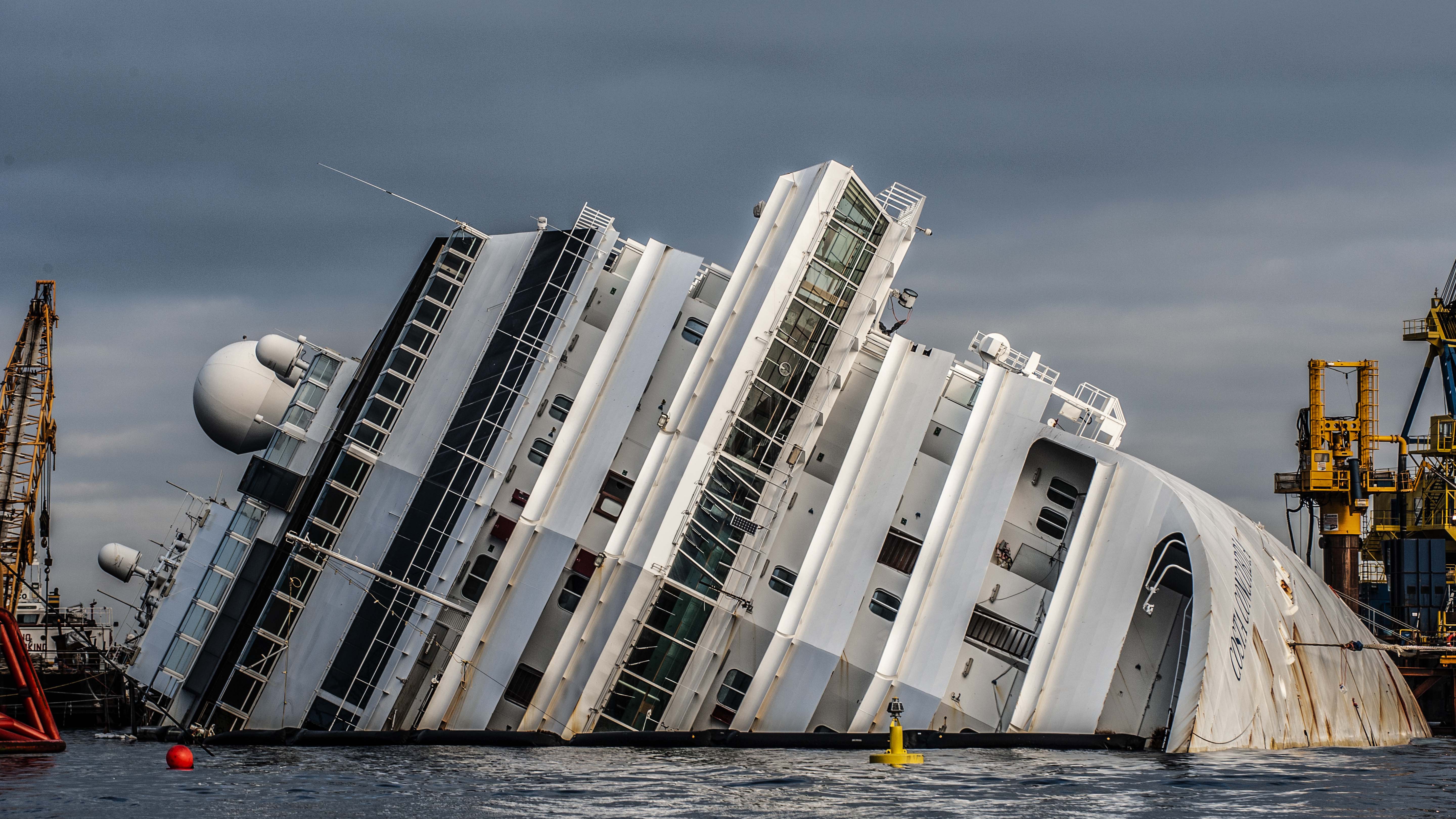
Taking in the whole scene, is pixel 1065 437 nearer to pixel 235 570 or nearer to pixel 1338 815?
pixel 1338 815

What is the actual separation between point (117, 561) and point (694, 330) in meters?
27.4

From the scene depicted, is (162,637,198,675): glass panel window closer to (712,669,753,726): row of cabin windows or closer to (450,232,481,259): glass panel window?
(450,232,481,259): glass panel window

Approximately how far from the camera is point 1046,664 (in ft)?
91.5

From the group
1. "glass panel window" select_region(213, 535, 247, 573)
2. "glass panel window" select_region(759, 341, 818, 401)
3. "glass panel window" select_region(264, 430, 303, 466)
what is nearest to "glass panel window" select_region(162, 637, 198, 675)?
"glass panel window" select_region(213, 535, 247, 573)

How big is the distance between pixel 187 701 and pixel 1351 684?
1135 inches

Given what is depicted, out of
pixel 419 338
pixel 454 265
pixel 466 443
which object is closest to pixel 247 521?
pixel 419 338

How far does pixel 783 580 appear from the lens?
3008 cm

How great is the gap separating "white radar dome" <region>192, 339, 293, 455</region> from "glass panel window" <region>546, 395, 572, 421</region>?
1028 cm

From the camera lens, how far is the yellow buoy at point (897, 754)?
82.5 ft

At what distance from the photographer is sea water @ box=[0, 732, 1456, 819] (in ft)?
62.1

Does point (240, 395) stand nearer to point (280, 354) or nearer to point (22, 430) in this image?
point (280, 354)

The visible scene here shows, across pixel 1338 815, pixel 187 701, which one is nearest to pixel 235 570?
pixel 187 701

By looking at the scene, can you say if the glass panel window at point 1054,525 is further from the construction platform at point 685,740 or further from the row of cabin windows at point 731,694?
the row of cabin windows at point 731,694

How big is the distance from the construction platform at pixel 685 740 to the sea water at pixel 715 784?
0.22m
